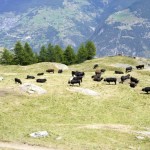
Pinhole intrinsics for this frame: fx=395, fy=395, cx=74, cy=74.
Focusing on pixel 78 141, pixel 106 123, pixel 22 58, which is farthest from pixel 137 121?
pixel 22 58

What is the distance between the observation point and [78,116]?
201 feet

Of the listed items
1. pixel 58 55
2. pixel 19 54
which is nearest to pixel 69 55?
pixel 58 55

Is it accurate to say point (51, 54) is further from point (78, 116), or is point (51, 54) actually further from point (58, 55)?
point (78, 116)

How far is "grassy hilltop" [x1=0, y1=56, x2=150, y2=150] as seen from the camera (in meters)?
47.8

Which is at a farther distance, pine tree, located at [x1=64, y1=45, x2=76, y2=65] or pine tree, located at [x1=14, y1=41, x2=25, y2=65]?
pine tree, located at [x1=64, y1=45, x2=76, y2=65]

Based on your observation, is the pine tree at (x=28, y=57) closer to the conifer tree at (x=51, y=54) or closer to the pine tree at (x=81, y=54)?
the conifer tree at (x=51, y=54)

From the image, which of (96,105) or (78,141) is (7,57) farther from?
(78,141)

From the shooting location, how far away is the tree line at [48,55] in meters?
171

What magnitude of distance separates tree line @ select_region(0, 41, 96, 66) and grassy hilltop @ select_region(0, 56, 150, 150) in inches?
3455

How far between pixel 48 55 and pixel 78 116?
434 feet

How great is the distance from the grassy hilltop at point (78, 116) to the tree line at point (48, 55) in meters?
87.8

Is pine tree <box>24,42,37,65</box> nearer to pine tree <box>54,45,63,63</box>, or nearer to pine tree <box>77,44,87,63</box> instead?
pine tree <box>54,45,63,63</box>

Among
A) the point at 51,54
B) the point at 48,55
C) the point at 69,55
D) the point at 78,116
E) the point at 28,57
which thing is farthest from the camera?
the point at 48,55

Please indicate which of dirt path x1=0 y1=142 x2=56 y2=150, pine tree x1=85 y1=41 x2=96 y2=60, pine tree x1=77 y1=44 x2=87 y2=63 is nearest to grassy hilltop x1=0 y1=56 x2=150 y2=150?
dirt path x1=0 y1=142 x2=56 y2=150
